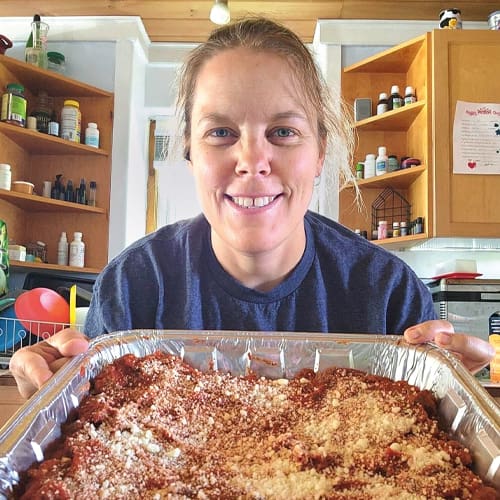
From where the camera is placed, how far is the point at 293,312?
93 centimetres

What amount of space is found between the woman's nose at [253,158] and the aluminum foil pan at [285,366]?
234 mm

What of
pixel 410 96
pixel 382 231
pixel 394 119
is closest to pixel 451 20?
pixel 410 96

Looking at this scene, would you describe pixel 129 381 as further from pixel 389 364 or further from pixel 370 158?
pixel 370 158

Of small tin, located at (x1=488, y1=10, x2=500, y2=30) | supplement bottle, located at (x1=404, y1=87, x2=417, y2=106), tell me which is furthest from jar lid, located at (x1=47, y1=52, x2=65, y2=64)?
small tin, located at (x1=488, y1=10, x2=500, y2=30)

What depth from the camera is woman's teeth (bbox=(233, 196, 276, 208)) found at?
32.5 inches

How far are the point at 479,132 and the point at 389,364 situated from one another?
1880 millimetres

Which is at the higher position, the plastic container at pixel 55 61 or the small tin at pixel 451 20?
the small tin at pixel 451 20

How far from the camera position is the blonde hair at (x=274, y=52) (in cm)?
89

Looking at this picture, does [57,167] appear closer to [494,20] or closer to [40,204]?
[40,204]

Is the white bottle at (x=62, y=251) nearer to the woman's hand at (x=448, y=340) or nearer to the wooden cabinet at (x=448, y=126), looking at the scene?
the wooden cabinet at (x=448, y=126)

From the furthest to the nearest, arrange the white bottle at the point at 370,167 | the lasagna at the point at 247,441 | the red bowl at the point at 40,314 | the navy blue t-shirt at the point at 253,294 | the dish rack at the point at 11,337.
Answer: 1. the white bottle at the point at 370,167
2. the dish rack at the point at 11,337
3. the red bowl at the point at 40,314
4. the navy blue t-shirt at the point at 253,294
5. the lasagna at the point at 247,441

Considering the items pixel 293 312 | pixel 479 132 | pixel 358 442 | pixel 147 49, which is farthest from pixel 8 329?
pixel 479 132

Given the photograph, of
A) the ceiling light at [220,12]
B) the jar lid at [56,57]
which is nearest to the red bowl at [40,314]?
the ceiling light at [220,12]

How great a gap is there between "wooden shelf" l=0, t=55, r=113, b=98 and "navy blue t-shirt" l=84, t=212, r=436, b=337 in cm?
186
